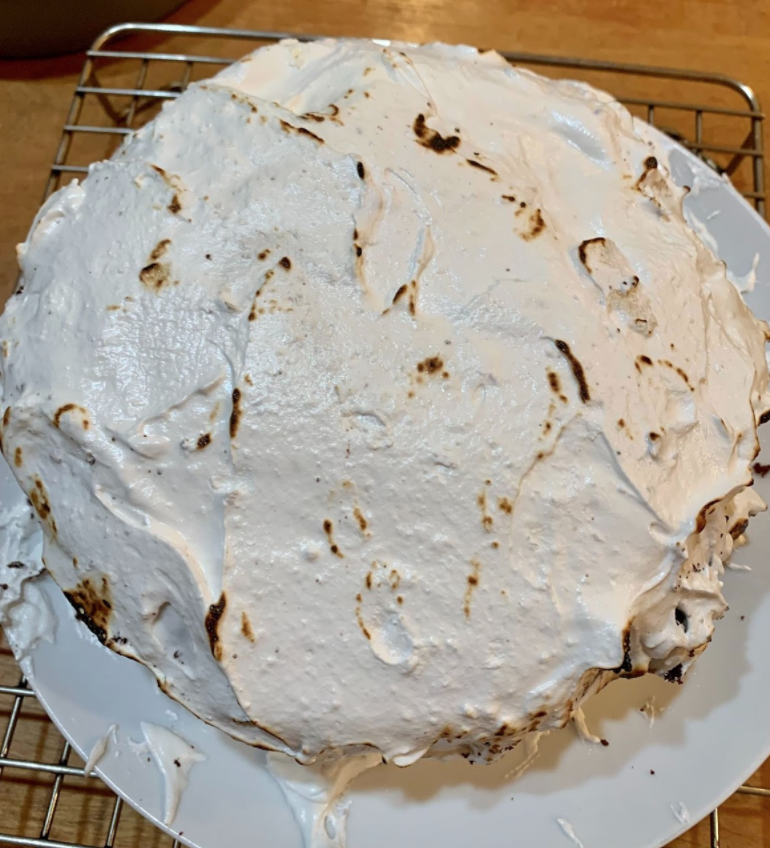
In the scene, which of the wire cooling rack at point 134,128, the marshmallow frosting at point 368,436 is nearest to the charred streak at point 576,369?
the marshmallow frosting at point 368,436

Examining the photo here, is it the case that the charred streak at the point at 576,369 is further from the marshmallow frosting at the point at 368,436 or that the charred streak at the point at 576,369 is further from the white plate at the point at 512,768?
the white plate at the point at 512,768

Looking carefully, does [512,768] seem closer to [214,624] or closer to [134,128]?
[214,624]

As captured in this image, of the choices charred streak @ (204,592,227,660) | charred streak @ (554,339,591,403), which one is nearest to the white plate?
charred streak @ (204,592,227,660)

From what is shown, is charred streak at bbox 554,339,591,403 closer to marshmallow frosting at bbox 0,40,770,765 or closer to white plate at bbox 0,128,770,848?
marshmallow frosting at bbox 0,40,770,765

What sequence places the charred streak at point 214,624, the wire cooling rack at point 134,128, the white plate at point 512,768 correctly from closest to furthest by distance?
the charred streak at point 214,624 < the white plate at point 512,768 < the wire cooling rack at point 134,128

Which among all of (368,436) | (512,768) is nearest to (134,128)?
(368,436)
